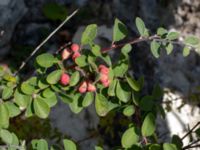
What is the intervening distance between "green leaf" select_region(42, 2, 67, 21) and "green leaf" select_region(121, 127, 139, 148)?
2464 millimetres

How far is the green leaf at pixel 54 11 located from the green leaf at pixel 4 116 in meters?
2.41

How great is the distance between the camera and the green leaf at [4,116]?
5.37 ft

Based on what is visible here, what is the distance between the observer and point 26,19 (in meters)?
4.03

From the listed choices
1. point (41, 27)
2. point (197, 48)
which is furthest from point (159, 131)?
point (197, 48)

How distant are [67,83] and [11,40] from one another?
88.4 inches

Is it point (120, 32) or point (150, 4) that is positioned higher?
point (150, 4)

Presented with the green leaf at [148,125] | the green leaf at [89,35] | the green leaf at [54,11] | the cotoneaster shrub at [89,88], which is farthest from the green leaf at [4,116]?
the green leaf at [54,11]

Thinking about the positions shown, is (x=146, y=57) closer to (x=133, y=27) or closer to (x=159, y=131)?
(x=133, y=27)

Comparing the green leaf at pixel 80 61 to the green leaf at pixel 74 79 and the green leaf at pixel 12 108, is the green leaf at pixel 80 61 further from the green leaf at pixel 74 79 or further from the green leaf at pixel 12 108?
the green leaf at pixel 12 108

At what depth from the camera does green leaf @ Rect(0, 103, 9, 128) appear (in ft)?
5.37

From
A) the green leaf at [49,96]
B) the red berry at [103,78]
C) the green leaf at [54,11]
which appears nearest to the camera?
the red berry at [103,78]

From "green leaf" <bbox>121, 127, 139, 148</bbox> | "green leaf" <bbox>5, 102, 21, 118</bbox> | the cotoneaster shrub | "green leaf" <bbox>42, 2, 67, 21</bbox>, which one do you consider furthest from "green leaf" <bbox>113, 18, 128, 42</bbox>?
"green leaf" <bbox>42, 2, 67, 21</bbox>

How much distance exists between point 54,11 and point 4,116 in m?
2.47

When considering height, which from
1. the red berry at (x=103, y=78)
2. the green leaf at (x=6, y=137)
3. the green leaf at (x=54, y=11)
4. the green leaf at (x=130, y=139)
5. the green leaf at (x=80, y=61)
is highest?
the green leaf at (x=54, y=11)
